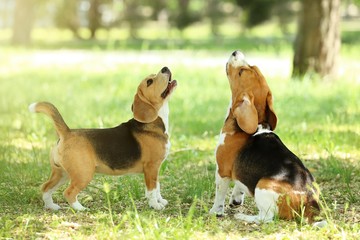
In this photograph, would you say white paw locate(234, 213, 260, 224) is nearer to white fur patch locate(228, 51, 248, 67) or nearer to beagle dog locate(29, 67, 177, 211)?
beagle dog locate(29, 67, 177, 211)

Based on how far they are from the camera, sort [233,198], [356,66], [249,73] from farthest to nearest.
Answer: [356,66], [233,198], [249,73]

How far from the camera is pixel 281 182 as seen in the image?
5066 mm

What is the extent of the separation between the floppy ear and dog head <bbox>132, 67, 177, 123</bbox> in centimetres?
66

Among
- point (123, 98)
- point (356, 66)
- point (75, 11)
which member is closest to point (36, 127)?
point (123, 98)

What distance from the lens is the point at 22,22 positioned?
28828mm

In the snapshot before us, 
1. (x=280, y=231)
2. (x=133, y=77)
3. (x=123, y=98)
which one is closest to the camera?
(x=280, y=231)

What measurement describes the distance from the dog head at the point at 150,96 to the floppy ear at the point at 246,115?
0.66 metres

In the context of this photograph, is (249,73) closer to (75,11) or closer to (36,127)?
(36,127)

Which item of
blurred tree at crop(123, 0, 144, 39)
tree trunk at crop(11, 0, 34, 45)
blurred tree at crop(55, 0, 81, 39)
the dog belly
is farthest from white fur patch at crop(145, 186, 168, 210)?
blurred tree at crop(55, 0, 81, 39)

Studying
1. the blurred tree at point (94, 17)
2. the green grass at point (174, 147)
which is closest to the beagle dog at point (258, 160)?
the green grass at point (174, 147)

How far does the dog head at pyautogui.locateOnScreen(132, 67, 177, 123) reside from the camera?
5.70 meters

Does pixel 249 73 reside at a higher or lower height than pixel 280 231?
higher

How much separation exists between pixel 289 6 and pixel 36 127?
97.0 feet

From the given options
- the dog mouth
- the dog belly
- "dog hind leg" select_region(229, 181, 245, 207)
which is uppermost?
the dog mouth
